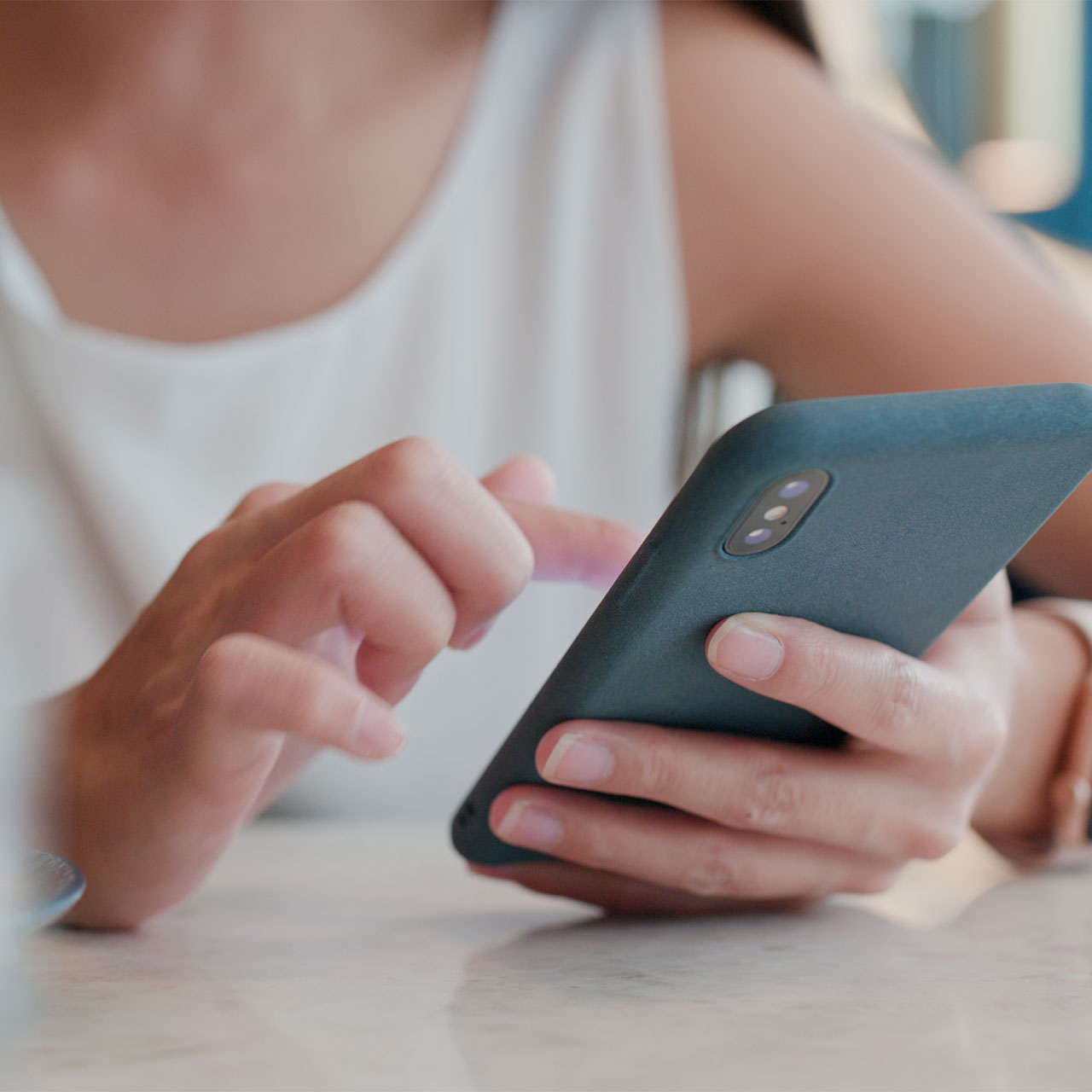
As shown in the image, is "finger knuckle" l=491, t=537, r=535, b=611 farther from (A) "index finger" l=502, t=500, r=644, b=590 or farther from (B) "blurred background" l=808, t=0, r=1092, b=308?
(B) "blurred background" l=808, t=0, r=1092, b=308

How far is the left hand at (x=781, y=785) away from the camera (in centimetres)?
34

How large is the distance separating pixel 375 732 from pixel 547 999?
8cm

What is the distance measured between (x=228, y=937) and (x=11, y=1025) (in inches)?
4.5

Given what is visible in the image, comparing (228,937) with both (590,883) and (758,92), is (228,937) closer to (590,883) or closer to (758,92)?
(590,883)

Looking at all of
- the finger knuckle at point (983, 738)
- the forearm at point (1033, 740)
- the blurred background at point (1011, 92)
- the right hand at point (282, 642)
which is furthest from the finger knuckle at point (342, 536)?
the blurred background at point (1011, 92)

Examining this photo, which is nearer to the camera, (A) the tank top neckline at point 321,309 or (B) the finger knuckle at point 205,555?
(B) the finger knuckle at point 205,555

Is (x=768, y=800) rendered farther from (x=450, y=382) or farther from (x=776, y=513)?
(x=450, y=382)

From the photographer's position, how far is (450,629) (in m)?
0.35

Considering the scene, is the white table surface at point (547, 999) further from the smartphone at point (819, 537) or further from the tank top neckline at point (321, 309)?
the tank top neckline at point (321, 309)

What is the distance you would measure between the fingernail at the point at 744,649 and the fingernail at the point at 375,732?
9 cm

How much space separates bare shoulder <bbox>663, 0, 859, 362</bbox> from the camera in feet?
2.60

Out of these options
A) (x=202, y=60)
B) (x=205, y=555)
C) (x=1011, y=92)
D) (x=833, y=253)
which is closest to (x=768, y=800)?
(x=205, y=555)

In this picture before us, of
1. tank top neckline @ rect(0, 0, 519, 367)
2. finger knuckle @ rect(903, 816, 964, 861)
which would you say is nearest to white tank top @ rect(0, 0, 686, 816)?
tank top neckline @ rect(0, 0, 519, 367)

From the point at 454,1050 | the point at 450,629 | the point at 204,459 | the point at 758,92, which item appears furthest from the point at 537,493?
the point at 758,92
